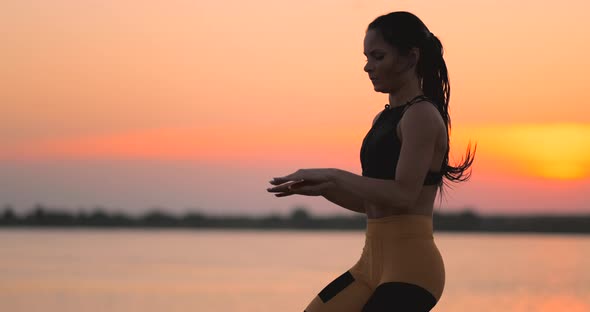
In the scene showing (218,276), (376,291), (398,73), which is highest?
(398,73)

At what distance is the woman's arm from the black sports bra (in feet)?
0.27

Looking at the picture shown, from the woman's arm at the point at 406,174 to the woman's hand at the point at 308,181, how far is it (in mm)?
19

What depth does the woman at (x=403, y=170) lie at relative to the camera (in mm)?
4637

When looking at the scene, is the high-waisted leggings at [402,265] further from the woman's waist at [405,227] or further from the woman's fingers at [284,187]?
the woman's fingers at [284,187]

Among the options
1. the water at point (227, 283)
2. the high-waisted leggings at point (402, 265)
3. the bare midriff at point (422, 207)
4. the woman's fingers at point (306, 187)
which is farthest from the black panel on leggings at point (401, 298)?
the water at point (227, 283)

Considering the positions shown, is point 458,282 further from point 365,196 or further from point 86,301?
point 365,196

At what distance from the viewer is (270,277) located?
31109mm

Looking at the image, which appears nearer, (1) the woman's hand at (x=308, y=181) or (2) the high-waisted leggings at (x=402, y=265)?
(1) the woman's hand at (x=308, y=181)

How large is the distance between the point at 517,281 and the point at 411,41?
87.4ft

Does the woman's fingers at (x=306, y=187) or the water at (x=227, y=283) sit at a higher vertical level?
the woman's fingers at (x=306, y=187)

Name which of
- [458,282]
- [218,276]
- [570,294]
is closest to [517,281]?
[458,282]

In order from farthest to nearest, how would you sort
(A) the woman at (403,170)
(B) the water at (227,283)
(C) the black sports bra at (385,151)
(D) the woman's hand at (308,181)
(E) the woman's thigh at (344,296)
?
(B) the water at (227,283), (E) the woman's thigh at (344,296), (C) the black sports bra at (385,151), (A) the woman at (403,170), (D) the woman's hand at (308,181)

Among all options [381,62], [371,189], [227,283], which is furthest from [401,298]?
[227,283]

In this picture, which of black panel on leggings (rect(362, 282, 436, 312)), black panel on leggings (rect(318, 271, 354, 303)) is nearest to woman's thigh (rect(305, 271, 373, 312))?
black panel on leggings (rect(318, 271, 354, 303))
